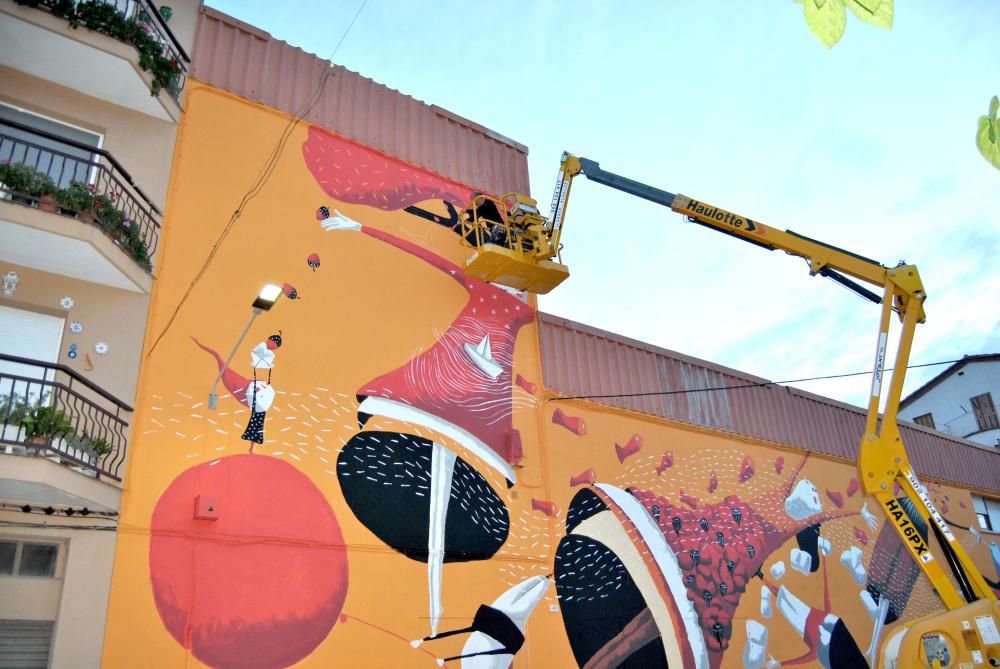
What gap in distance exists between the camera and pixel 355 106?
16.3 metres

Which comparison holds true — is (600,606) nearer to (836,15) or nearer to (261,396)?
(261,396)

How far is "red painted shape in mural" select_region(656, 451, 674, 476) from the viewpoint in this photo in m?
18.4

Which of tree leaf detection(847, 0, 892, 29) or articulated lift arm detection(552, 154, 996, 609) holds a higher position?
articulated lift arm detection(552, 154, 996, 609)

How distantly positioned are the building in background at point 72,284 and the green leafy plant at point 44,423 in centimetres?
2

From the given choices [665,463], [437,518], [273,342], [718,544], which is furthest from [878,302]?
[273,342]

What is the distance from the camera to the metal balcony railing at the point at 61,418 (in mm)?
9742

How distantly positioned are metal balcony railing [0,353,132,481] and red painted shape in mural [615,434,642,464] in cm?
989

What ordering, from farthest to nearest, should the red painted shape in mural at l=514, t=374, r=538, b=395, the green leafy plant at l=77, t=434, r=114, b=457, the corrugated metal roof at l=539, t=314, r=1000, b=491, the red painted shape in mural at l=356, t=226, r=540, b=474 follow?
1. the corrugated metal roof at l=539, t=314, r=1000, b=491
2. the red painted shape in mural at l=514, t=374, r=538, b=395
3. the red painted shape in mural at l=356, t=226, r=540, b=474
4. the green leafy plant at l=77, t=434, r=114, b=457

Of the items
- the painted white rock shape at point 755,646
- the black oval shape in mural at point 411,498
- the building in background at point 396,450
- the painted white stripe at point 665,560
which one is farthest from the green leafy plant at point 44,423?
the painted white rock shape at point 755,646

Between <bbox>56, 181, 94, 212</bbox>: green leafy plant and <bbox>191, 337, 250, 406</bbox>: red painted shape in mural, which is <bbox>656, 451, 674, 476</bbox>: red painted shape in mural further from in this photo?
<bbox>56, 181, 94, 212</bbox>: green leafy plant

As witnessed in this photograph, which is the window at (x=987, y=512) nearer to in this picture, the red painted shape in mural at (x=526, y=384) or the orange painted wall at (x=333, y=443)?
the orange painted wall at (x=333, y=443)

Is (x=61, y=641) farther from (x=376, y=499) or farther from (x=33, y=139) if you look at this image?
(x=33, y=139)

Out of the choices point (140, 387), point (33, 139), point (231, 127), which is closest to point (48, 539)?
point (140, 387)

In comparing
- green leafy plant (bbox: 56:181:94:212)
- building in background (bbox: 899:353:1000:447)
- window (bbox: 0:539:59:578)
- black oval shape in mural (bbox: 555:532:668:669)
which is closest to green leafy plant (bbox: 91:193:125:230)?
green leafy plant (bbox: 56:181:94:212)
